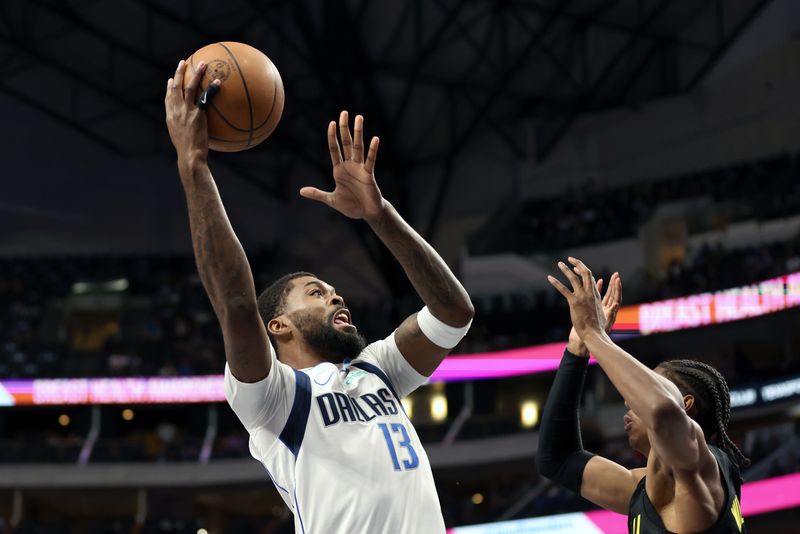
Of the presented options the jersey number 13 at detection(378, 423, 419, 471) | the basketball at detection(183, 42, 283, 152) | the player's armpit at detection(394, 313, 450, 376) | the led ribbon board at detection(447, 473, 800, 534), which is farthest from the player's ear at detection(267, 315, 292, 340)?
the led ribbon board at detection(447, 473, 800, 534)

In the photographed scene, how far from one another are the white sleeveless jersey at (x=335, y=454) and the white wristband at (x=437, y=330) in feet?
1.19

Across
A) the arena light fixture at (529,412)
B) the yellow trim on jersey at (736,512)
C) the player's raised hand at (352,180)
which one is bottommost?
the arena light fixture at (529,412)

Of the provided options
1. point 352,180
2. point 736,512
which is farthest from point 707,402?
point 352,180

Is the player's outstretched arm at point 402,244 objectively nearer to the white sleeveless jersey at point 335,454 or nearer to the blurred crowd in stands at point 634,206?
the white sleeveless jersey at point 335,454

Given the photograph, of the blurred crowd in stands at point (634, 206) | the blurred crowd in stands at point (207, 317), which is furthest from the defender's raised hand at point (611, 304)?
the blurred crowd in stands at point (634, 206)

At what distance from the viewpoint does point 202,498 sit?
80.0 feet

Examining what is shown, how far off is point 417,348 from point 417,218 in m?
23.4

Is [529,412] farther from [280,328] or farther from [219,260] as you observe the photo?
[219,260]

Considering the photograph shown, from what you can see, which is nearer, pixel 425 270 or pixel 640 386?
pixel 640 386

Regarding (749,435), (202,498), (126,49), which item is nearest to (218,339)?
(202,498)

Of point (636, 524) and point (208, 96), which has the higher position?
point (208, 96)

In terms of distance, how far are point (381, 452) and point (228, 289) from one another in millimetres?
759

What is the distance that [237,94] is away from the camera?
10.7 feet

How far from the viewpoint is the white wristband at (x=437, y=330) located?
11.8ft
